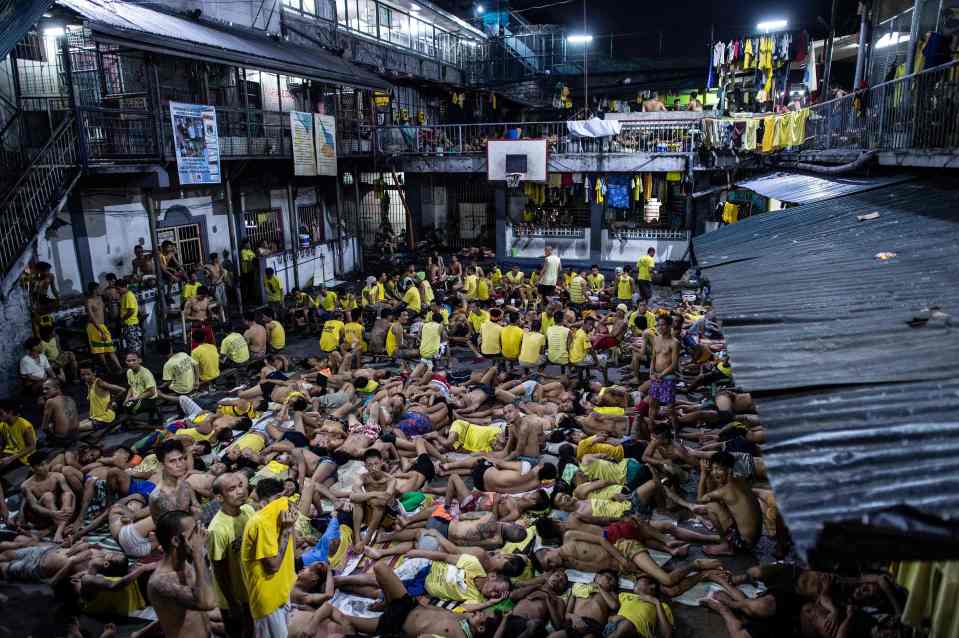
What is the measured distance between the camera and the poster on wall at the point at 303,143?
59.6 ft

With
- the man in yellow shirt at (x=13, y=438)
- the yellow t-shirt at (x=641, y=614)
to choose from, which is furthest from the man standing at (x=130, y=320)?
the yellow t-shirt at (x=641, y=614)

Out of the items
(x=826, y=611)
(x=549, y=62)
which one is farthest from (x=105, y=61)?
(x=549, y=62)

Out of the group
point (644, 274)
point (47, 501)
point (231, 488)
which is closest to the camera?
point (231, 488)

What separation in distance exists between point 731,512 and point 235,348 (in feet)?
30.7

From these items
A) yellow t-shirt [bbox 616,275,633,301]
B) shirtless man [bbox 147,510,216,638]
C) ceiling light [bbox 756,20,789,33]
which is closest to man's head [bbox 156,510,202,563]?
shirtless man [bbox 147,510,216,638]

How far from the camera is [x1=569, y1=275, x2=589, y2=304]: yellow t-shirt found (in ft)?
54.2

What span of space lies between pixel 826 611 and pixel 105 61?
1756 cm

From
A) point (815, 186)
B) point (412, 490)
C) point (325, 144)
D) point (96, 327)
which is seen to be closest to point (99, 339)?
point (96, 327)

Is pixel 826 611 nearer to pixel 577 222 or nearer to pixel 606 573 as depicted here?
pixel 606 573

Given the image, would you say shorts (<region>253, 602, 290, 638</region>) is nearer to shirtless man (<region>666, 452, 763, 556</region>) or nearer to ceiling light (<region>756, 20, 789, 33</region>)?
shirtless man (<region>666, 452, 763, 556</region>)

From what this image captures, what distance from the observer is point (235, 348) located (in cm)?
1226

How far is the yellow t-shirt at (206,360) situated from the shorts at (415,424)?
4.01 m

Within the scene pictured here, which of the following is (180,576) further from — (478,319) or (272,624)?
(478,319)

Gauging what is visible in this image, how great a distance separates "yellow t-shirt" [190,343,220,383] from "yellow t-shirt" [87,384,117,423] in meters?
1.67
